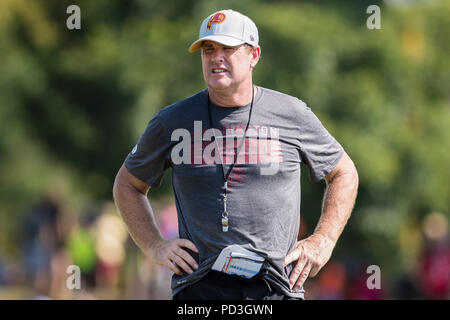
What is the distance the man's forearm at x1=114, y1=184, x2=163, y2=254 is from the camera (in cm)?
541

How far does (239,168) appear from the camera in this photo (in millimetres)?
4980

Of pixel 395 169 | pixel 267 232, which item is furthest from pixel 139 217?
pixel 395 169

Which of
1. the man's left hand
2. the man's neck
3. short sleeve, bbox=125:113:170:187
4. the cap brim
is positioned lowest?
the man's left hand

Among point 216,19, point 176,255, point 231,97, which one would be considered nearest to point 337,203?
point 231,97

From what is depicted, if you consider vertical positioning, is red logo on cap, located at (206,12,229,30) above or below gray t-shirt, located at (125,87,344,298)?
above

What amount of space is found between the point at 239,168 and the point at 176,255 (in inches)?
25.0

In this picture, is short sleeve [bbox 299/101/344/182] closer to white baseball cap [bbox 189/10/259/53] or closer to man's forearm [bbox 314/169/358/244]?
man's forearm [bbox 314/169/358/244]

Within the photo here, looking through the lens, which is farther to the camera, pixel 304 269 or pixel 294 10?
pixel 294 10

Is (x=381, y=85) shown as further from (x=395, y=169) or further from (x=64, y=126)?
(x=64, y=126)

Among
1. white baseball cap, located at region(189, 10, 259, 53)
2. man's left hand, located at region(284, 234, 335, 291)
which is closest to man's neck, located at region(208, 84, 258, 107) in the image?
white baseball cap, located at region(189, 10, 259, 53)

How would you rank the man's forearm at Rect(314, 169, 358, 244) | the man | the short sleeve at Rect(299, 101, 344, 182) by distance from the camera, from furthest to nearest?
the man's forearm at Rect(314, 169, 358, 244) < the short sleeve at Rect(299, 101, 344, 182) < the man

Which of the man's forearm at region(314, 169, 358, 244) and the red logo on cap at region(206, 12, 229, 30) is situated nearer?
the red logo on cap at region(206, 12, 229, 30)
